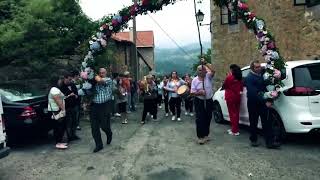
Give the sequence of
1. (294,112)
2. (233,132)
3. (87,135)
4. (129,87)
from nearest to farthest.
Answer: (294,112) < (233,132) < (87,135) < (129,87)

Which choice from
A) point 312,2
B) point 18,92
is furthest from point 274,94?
point 312,2

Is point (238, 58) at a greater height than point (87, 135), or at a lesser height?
greater

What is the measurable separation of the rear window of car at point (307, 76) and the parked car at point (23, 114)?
540 cm

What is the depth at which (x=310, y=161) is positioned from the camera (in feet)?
26.8

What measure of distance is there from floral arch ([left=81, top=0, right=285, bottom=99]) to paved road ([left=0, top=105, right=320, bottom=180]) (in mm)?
1315

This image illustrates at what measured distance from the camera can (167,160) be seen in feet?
28.5

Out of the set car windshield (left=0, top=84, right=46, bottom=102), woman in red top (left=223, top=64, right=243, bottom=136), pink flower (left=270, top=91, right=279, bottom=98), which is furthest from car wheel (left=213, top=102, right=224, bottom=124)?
car windshield (left=0, top=84, right=46, bottom=102)

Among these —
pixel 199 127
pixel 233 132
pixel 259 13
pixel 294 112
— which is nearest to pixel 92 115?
pixel 199 127

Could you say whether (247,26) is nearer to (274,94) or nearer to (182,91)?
(274,94)

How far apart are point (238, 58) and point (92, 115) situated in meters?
10.6

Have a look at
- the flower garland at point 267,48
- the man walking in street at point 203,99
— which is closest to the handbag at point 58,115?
the man walking in street at point 203,99

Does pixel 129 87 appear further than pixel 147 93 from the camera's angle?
Yes

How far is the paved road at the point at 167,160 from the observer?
299 inches

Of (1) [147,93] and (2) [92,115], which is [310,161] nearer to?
(2) [92,115]
